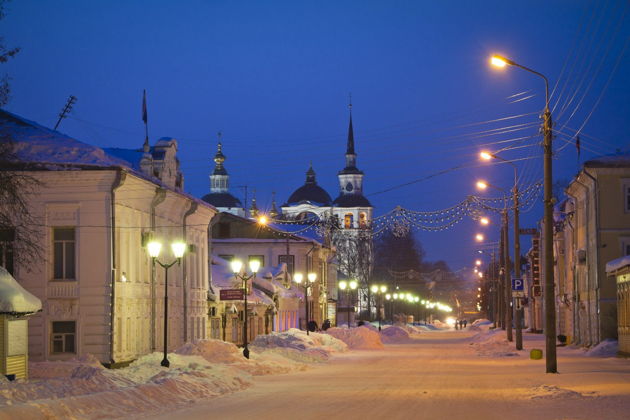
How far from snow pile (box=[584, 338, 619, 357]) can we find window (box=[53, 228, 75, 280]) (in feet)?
Result: 72.0

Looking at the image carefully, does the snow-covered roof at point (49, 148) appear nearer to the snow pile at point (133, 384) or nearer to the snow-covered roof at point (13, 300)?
the snow pile at point (133, 384)

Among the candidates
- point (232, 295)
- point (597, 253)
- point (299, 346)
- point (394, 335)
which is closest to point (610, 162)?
point (597, 253)

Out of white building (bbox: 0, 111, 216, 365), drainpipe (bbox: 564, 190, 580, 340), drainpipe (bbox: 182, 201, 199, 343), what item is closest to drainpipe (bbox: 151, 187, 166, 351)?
white building (bbox: 0, 111, 216, 365)

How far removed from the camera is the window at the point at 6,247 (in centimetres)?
3494

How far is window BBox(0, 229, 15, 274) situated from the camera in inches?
1375

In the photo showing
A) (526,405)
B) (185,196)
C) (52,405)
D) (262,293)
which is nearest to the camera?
Result: (52,405)

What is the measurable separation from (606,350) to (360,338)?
17366 mm

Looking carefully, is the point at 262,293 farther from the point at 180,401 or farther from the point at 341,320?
the point at 341,320

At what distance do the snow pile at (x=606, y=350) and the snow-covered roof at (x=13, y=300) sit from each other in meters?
25.6

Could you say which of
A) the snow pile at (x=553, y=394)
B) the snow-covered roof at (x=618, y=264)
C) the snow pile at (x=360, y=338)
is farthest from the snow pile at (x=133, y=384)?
the snow pile at (x=360, y=338)

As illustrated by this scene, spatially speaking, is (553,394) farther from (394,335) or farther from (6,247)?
(394,335)

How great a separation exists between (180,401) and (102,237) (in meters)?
14.3

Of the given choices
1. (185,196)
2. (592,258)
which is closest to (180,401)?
(185,196)

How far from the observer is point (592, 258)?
169ft
